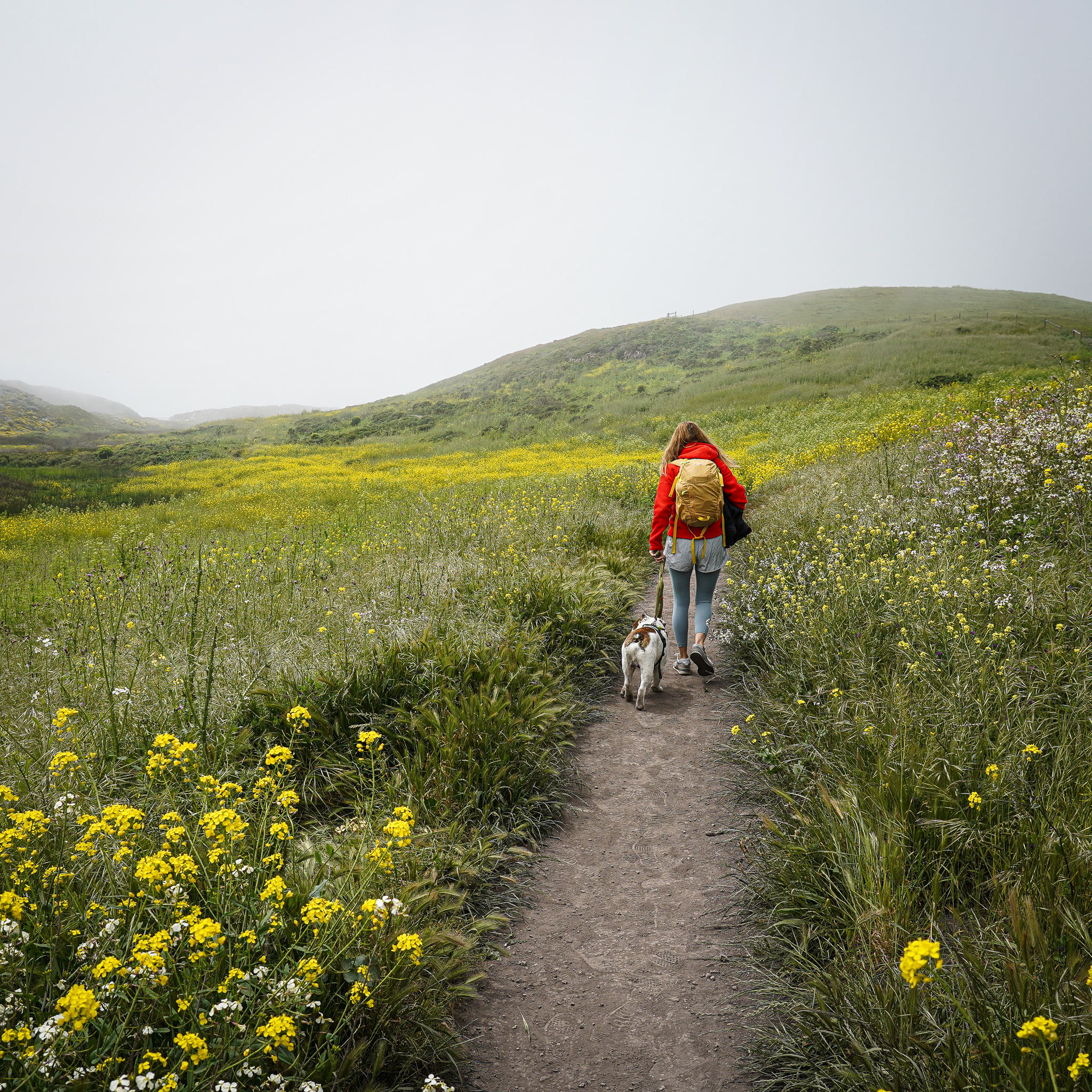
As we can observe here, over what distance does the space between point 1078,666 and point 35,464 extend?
3194cm

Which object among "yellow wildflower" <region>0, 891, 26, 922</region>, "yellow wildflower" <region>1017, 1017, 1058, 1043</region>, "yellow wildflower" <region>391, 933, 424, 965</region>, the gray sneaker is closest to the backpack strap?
the gray sneaker

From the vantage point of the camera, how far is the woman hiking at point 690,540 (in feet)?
18.6

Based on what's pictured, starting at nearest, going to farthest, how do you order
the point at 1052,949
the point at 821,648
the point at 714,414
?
the point at 1052,949, the point at 821,648, the point at 714,414

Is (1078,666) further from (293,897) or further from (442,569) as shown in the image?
(442,569)

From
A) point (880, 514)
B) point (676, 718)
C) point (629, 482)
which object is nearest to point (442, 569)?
point (676, 718)

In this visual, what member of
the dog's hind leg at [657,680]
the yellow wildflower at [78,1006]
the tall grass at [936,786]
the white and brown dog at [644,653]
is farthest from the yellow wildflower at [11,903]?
the dog's hind leg at [657,680]

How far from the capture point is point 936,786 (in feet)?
9.20

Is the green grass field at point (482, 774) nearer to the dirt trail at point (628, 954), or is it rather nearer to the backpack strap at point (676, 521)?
the dirt trail at point (628, 954)

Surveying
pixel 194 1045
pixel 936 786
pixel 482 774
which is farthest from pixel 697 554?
pixel 194 1045

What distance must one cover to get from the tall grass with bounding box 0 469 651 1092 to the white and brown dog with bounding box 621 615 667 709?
1.57ft

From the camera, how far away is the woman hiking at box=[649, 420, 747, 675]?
5668 millimetres

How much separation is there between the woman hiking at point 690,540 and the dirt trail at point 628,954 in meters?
1.63

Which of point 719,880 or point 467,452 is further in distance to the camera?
point 467,452

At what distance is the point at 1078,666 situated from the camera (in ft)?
10.5
